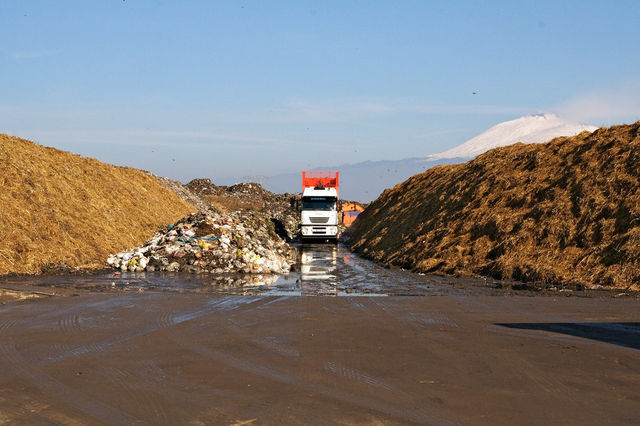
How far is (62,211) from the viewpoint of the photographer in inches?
1000

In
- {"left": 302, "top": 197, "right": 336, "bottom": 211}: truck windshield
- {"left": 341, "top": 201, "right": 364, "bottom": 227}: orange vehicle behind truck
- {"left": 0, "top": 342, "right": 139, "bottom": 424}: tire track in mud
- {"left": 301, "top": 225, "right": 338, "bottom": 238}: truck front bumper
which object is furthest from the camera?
{"left": 341, "top": 201, "right": 364, "bottom": 227}: orange vehicle behind truck

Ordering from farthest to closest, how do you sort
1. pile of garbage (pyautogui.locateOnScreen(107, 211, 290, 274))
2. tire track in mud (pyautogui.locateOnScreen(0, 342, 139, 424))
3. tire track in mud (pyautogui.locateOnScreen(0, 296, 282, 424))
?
pile of garbage (pyautogui.locateOnScreen(107, 211, 290, 274)), tire track in mud (pyautogui.locateOnScreen(0, 296, 282, 424)), tire track in mud (pyautogui.locateOnScreen(0, 342, 139, 424))

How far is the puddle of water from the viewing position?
668 inches

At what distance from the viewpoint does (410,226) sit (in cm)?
2941

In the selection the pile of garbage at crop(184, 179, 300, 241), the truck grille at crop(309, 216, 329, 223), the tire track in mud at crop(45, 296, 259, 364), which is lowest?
the tire track in mud at crop(45, 296, 259, 364)

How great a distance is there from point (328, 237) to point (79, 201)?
51.6 ft

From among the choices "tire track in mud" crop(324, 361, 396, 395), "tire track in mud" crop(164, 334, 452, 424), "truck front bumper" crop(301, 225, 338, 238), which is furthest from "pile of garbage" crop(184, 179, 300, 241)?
"tire track in mud" crop(324, 361, 396, 395)

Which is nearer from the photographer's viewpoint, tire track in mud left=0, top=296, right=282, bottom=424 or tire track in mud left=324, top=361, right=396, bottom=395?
tire track in mud left=0, top=296, right=282, bottom=424

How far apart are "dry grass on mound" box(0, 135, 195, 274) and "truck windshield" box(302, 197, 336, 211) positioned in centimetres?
857

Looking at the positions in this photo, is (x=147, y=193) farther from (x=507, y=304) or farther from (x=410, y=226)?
(x=507, y=304)

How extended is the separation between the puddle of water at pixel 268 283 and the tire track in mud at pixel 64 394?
8.19 m

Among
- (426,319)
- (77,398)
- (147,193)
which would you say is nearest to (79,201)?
(147,193)

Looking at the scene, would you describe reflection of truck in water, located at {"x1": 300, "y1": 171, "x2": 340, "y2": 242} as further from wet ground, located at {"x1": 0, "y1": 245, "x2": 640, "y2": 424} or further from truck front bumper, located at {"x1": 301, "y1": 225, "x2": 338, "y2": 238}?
wet ground, located at {"x1": 0, "y1": 245, "x2": 640, "y2": 424}

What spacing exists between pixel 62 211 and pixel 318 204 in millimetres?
16731
